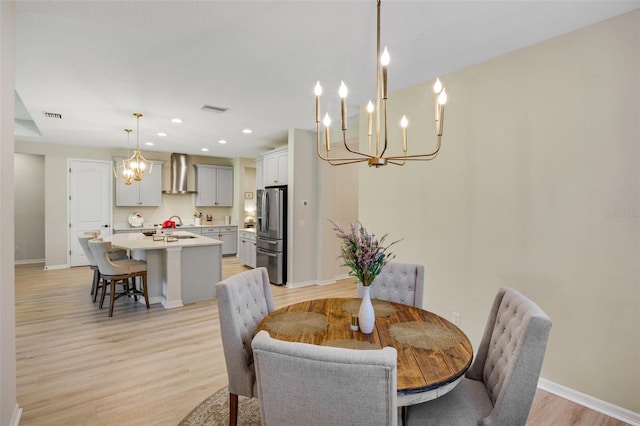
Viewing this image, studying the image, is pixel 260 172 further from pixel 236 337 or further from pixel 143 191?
pixel 236 337

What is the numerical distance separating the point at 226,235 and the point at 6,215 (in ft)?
22.6

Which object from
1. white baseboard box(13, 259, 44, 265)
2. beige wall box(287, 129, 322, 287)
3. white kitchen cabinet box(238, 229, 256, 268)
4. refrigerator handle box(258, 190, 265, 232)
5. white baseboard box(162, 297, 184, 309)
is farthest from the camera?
white baseboard box(13, 259, 44, 265)

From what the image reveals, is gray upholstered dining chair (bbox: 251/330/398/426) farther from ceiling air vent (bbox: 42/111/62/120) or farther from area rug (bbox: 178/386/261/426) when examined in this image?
ceiling air vent (bbox: 42/111/62/120)

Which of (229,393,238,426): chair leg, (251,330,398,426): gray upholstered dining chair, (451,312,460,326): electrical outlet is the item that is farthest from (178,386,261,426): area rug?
(451,312,460,326): electrical outlet

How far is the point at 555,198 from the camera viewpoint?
8.08 ft

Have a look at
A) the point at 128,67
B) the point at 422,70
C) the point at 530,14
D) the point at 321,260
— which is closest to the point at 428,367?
the point at 530,14

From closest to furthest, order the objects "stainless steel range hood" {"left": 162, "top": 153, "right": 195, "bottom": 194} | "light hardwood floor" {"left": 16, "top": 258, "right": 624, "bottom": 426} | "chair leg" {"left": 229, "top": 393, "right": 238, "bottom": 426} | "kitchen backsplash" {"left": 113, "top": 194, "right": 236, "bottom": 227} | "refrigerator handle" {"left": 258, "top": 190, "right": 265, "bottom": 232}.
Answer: "chair leg" {"left": 229, "top": 393, "right": 238, "bottom": 426}, "light hardwood floor" {"left": 16, "top": 258, "right": 624, "bottom": 426}, "refrigerator handle" {"left": 258, "top": 190, "right": 265, "bottom": 232}, "kitchen backsplash" {"left": 113, "top": 194, "right": 236, "bottom": 227}, "stainless steel range hood" {"left": 162, "top": 153, "right": 195, "bottom": 194}

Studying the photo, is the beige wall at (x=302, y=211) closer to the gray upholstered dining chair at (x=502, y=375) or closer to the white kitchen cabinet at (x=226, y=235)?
the white kitchen cabinet at (x=226, y=235)

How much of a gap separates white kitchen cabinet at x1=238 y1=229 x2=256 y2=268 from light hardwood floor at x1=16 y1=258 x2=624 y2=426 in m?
2.41

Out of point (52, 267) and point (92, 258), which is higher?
point (92, 258)

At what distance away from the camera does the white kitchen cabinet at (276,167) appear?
19.4 feet

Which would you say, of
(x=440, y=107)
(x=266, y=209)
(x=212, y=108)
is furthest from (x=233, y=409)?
(x=266, y=209)

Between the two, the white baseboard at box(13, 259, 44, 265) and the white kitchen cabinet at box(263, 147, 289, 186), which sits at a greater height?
the white kitchen cabinet at box(263, 147, 289, 186)

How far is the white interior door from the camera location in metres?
7.04
